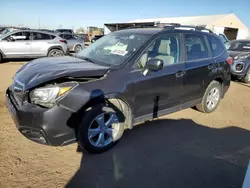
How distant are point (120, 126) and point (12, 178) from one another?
5.23 feet

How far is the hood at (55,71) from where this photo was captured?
3152 mm

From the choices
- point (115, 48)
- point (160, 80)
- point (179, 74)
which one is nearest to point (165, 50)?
point (179, 74)

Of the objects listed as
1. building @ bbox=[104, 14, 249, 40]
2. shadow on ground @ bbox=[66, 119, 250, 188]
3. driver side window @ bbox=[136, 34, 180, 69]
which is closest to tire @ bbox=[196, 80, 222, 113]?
shadow on ground @ bbox=[66, 119, 250, 188]

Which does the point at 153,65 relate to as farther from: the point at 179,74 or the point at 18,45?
the point at 18,45

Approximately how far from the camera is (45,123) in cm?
299

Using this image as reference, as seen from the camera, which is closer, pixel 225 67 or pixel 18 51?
pixel 225 67

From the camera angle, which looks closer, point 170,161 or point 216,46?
point 170,161

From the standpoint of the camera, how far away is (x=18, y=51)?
11.9m

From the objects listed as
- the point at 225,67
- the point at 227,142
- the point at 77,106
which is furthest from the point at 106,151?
the point at 225,67

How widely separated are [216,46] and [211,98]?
116 cm

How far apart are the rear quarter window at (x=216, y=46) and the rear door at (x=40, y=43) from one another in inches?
366

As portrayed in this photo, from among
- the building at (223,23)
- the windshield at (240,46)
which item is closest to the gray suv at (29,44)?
the windshield at (240,46)

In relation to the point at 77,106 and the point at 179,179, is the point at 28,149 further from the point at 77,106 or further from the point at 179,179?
the point at 179,179

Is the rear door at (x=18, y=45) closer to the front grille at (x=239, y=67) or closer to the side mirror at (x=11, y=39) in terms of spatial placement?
the side mirror at (x=11, y=39)
